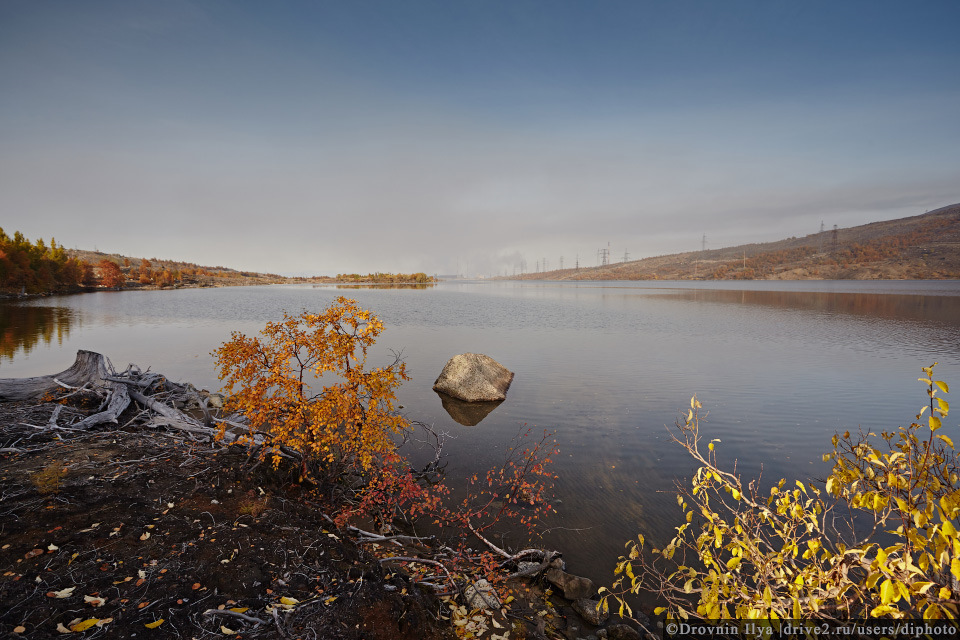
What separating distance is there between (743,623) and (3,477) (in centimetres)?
1221

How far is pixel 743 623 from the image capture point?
3.74m

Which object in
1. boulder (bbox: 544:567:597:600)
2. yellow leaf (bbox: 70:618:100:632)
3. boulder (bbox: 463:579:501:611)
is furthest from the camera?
boulder (bbox: 544:567:597:600)

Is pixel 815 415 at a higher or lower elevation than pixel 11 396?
lower

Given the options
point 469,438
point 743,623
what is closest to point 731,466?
point 469,438

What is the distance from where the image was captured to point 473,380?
691 inches

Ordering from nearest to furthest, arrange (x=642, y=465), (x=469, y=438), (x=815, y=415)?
(x=642, y=465) < (x=469, y=438) < (x=815, y=415)

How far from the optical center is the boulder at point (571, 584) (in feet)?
22.2

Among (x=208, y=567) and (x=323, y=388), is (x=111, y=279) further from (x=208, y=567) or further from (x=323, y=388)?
(x=208, y=567)

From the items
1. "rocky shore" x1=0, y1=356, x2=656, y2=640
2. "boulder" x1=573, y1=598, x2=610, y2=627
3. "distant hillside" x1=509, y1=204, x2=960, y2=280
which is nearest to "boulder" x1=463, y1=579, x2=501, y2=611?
"rocky shore" x1=0, y1=356, x2=656, y2=640

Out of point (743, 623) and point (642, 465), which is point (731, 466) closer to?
point (642, 465)

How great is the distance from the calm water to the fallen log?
5792mm

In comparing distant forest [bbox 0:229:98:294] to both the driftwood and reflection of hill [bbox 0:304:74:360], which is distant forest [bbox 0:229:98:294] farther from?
the driftwood

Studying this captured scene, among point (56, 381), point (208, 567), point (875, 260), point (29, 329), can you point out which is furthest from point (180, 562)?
point (875, 260)

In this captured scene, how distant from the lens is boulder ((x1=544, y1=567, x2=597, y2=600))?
6.77 metres
